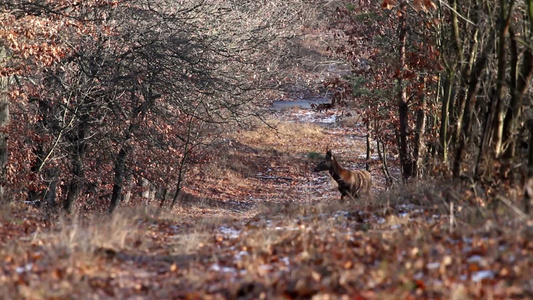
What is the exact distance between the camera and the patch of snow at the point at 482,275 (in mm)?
5861

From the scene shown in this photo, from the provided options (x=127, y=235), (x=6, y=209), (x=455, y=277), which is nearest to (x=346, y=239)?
(x=455, y=277)

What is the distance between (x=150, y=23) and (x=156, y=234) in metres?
9.26

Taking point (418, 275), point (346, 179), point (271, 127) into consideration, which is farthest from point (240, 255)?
point (346, 179)

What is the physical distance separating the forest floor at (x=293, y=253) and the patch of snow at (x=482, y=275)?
0.08 feet

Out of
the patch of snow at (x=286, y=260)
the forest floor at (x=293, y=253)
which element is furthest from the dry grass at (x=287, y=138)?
the patch of snow at (x=286, y=260)

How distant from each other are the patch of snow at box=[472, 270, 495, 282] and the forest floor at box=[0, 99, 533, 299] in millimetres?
23

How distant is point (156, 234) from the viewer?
32.0ft

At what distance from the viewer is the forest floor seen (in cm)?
594

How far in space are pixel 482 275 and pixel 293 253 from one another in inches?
92.3

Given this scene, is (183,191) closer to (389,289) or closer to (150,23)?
(150,23)

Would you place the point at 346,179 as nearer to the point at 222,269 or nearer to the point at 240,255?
the point at 240,255

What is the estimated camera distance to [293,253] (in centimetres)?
759

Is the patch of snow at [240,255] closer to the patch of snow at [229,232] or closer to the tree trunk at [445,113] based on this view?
the patch of snow at [229,232]

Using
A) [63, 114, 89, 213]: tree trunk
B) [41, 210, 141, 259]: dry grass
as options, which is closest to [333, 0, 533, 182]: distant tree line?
[41, 210, 141, 259]: dry grass
